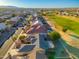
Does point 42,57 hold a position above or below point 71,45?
above

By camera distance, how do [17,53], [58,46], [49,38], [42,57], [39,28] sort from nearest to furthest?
[42,57], [17,53], [58,46], [49,38], [39,28]

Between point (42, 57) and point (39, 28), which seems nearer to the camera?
point (42, 57)

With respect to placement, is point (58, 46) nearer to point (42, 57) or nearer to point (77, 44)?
point (77, 44)

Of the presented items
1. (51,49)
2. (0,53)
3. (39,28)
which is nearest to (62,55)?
(51,49)

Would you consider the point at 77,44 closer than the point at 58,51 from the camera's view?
No

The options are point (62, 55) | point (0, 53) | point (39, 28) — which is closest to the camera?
point (62, 55)

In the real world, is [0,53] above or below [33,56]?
below

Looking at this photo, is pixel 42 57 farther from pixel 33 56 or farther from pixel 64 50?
pixel 64 50

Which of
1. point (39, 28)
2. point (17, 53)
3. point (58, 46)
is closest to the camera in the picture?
point (17, 53)

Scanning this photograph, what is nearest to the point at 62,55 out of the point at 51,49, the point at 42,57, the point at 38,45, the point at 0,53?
the point at 51,49
